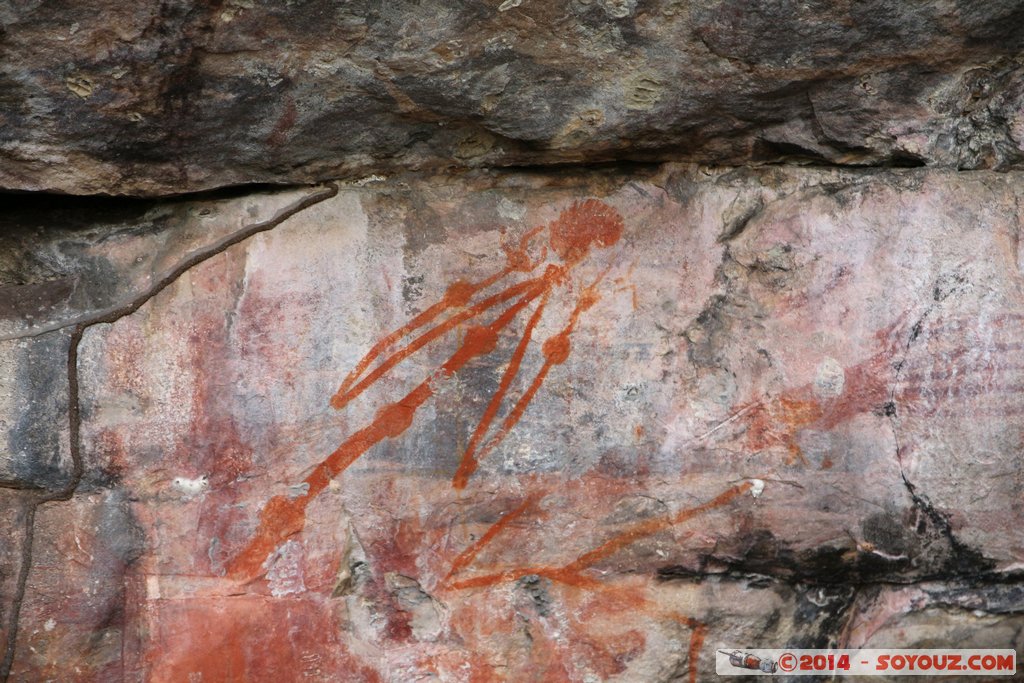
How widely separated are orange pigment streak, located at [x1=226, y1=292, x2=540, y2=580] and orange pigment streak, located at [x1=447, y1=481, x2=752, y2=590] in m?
0.32

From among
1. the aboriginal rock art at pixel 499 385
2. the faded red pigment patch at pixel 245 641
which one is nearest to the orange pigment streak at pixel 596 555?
the aboriginal rock art at pixel 499 385

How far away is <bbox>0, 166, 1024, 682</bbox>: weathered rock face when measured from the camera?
2051 millimetres

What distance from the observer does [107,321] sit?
6.70 ft

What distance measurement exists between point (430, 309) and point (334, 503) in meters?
0.46

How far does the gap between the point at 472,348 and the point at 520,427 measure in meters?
0.20

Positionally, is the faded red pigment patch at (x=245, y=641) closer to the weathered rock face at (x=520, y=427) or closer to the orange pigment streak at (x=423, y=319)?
the weathered rock face at (x=520, y=427)

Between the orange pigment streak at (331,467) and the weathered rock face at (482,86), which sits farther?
the orange pigment streak at (331,467)

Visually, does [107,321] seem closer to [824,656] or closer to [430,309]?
[430,309]

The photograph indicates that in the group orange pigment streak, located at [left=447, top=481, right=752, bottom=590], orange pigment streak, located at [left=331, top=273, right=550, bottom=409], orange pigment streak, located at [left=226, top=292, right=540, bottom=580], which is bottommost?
orange pigment streak, located at [left=447, top=481, right=752, bottom=590]

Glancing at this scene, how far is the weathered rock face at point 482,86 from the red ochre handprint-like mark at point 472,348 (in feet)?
0.58

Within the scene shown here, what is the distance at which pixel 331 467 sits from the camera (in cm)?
209

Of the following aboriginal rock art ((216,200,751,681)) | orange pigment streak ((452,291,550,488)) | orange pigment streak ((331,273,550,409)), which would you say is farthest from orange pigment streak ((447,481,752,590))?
orange pigment streak ((331,273,550,409))

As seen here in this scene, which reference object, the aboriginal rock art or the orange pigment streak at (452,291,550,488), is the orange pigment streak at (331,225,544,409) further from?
the orange pigment streak at (452,291,550,488)

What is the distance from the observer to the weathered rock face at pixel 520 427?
2.05 metres
